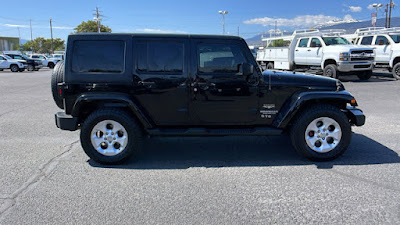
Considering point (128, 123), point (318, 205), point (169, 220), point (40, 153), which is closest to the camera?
point (169, 220)

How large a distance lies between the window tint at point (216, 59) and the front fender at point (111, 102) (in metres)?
1.10

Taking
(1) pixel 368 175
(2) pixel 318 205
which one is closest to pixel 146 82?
(2) pixel 318 205

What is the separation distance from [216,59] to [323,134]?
1908 mm

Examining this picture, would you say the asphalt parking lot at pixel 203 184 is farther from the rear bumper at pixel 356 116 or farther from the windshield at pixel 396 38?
the windshield at pixel 396 38

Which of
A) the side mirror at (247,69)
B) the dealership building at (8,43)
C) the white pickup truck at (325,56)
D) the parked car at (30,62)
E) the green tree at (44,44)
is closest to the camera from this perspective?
the side mirror at (247,69)

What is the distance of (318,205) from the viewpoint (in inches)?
130

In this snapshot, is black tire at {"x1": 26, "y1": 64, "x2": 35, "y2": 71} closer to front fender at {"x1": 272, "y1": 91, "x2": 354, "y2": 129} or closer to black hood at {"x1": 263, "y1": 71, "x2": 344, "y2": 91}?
black hood at {"x1": 263, "y1": 71, "x2": 344, "y2": 91}

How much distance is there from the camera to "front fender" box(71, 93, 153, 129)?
4.38 meters

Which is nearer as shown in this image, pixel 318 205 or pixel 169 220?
pixel 169 220

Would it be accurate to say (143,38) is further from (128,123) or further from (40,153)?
(40,153)

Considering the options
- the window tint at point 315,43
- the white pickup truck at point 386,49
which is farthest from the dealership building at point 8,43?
the white pickup truck at point 386,49

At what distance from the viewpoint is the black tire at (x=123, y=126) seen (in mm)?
4414

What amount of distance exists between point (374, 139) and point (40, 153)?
580 centimetres

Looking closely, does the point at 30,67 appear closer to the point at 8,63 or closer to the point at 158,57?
the point at 8,63
